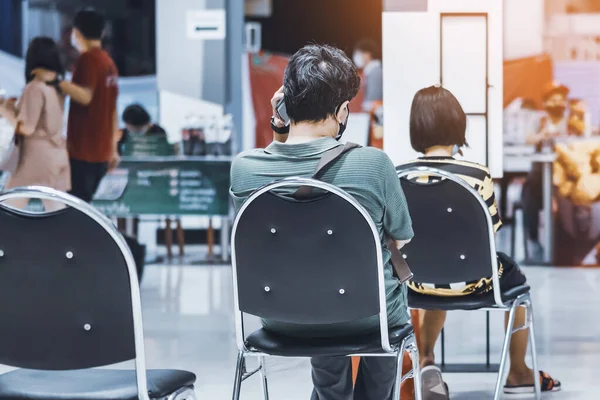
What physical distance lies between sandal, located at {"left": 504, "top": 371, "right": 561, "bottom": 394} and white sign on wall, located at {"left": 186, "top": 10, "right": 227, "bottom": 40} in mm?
4786

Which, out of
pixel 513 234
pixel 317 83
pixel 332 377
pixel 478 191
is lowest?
pixel 513 234

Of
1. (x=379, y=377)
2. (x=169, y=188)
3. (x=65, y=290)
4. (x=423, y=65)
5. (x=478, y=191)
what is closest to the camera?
(x=65, y=290)

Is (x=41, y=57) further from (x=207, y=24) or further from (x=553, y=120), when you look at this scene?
(x=553, y=120)

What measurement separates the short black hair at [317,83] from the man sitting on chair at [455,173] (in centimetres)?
79

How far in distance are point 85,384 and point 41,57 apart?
3.78 m

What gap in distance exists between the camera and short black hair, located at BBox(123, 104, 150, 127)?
750 centimetres

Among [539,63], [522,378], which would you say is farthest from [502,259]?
[539,63]

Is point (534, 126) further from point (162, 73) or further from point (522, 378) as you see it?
point (522, 378)

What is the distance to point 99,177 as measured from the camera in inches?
229

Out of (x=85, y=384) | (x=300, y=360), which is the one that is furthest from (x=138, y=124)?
(x=85, y=384)

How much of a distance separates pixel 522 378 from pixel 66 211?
2.15 m

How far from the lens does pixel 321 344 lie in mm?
2145

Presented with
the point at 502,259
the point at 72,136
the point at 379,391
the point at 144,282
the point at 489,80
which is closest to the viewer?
the point at 379,391

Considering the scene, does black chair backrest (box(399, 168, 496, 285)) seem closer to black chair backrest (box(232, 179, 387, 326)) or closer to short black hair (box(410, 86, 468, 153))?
short black hair (box(410, 86, 468, 153))
